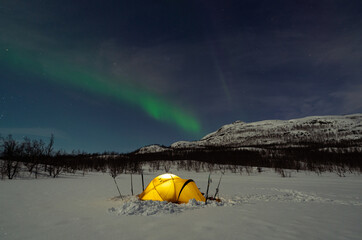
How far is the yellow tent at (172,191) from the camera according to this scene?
7941 mm

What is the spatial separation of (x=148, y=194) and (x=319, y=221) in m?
6.19

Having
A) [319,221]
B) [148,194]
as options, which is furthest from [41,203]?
[319,221]

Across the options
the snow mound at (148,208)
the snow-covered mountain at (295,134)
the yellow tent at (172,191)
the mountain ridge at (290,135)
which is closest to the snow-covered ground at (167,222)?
the snow mound at (148,208)

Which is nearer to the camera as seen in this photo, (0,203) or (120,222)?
(120,222)

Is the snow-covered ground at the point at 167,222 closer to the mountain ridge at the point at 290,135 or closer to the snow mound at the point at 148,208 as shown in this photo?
the snow mound at the point at 148,208

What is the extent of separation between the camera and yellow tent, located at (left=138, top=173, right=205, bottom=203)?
26.1 feet

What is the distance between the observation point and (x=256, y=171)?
3294 centimetres

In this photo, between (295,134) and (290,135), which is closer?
(295,134)

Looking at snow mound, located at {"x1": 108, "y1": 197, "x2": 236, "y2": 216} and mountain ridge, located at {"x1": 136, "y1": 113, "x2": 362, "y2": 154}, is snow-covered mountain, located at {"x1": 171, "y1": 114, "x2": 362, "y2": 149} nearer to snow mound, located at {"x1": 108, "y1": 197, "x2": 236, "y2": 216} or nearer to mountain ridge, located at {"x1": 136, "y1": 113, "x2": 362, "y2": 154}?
mountain ridge, located at {"x1": 136, "y1": 113, "x2": 362, "y2": 154}

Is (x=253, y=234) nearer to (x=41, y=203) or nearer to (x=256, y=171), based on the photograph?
(x=41, y=203)

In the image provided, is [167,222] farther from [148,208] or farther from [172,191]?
[172,191]

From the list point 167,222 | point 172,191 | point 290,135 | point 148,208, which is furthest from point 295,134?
point 167,222

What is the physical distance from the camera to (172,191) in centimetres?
803

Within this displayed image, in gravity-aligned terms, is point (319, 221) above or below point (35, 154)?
below
